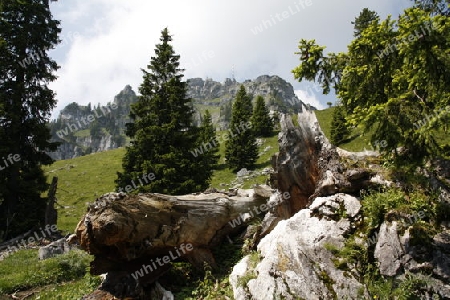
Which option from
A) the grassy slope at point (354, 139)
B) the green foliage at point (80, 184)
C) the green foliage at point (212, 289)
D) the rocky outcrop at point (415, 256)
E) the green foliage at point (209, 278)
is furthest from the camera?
the grassy slope at point (354, 139)

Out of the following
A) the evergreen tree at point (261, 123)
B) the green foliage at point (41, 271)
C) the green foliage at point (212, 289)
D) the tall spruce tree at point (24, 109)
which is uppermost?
the tall spruce tree at point (24, 109)

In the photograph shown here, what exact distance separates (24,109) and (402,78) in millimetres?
24257

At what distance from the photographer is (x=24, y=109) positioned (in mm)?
22953

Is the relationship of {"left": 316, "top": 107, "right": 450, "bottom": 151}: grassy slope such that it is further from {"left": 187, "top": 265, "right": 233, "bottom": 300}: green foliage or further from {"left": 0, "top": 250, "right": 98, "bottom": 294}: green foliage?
{"left": 0, "top": 250, "right": 98, "bottom": 294}: green foliage

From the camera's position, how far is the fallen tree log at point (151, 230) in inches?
331

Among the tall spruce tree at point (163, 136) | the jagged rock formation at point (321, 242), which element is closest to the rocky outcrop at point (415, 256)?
the jagged rock formation at point (321, 242)

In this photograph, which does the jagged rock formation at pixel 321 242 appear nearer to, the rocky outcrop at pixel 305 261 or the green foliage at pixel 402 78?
the rocky outcrop at pixel 305 261

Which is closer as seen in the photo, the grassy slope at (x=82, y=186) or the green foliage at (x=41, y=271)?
the grassy slope at (x=82, y=186)

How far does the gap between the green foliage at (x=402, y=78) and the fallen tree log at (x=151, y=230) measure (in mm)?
5865

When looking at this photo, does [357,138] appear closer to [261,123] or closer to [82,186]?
[261,123]

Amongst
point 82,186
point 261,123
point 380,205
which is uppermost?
point 82,186

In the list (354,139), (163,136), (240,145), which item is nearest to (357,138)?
(354,139)

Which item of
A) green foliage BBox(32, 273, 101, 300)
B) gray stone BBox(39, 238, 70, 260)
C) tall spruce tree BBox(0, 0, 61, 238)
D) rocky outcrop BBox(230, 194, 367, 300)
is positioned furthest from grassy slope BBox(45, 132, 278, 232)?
rocky outcrop BBox(230, 194, 367, 300)

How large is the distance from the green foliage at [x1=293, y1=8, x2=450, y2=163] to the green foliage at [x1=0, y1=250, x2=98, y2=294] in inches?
453
